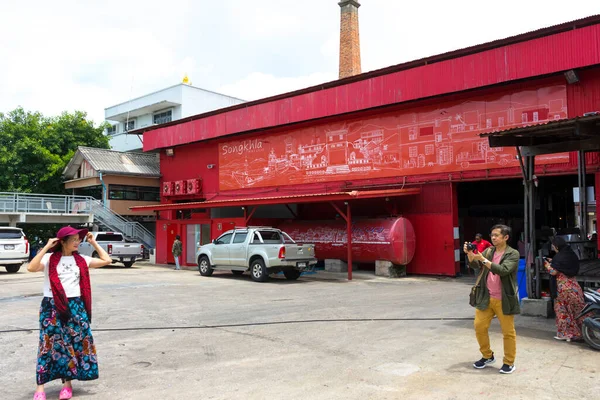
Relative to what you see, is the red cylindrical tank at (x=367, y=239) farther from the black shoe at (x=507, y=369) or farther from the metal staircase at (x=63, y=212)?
the metal staircase at (x=63, y=212)

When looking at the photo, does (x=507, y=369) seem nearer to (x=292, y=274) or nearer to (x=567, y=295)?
(x=567, y=295)

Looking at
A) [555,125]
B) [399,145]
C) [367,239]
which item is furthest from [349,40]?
[555,125]

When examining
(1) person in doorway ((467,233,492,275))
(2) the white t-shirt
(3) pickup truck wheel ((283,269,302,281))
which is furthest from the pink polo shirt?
(3) pickup truck wheel ((283,269,302,281))

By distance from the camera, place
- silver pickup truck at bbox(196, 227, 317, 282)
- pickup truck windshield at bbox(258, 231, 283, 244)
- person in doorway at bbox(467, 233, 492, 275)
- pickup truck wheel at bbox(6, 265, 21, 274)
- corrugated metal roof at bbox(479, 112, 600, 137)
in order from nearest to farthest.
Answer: person in doorway at bbox(467, 233, 492, 275), corrugated metal roof at bbox(479, 112, 600, 137), silver pickup truck at bbox(196, 227, 317, 282), pickup truck windshield at bbox(258, 231, 283, 244), pickup truck wheel at bbox(6, 265, 21, 274)

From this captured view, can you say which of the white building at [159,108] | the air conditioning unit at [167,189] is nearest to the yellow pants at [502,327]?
the air conditioning unit at [167,189]

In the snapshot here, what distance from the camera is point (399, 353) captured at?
268 inches

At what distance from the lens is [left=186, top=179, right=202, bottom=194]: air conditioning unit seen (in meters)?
27.9

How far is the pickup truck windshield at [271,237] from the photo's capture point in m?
17.7

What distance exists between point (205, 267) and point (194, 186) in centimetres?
935

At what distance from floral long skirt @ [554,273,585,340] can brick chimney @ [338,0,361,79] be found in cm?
3063

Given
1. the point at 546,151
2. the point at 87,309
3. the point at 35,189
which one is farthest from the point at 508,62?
the point at 35,189

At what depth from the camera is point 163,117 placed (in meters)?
46.3

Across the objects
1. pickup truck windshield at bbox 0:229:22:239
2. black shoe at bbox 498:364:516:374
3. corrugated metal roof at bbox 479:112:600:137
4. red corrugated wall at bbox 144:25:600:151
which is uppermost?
red corrugated wall at bbox 144:25:600:151

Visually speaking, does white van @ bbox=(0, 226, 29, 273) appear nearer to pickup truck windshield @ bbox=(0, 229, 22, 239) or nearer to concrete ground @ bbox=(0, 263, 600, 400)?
pickup truck windshield @ bbox=(0, 229, 22, 239)
